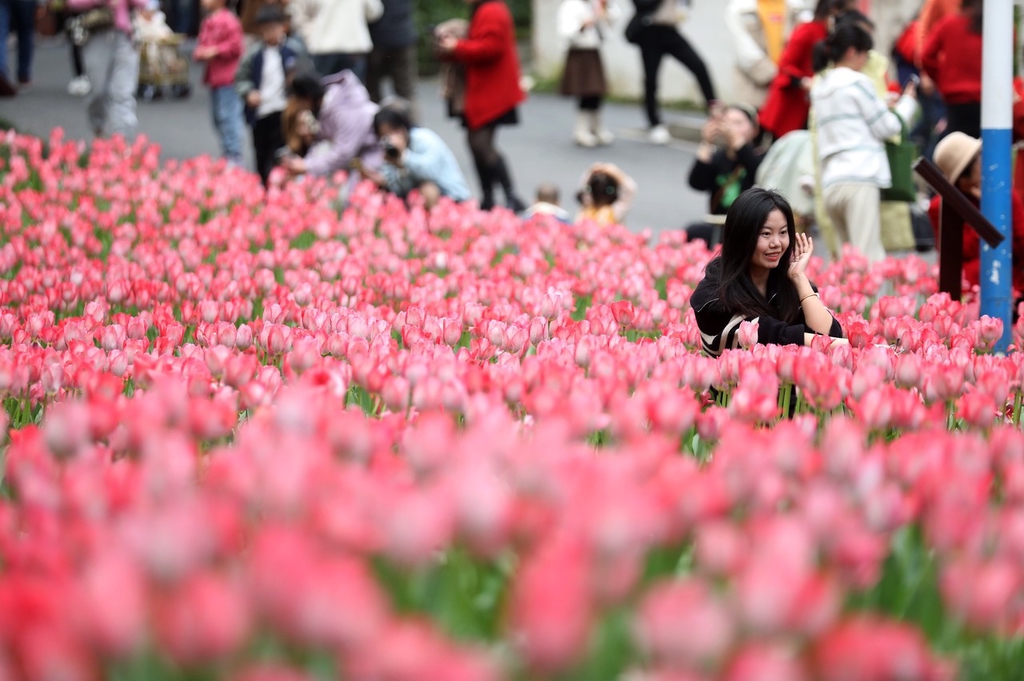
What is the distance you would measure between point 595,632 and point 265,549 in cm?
39

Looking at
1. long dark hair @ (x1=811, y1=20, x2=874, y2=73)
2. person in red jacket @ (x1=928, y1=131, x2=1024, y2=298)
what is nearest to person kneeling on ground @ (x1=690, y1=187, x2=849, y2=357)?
person in red jacket @ (x1=928, y1=131, x2=1024, y2=298)

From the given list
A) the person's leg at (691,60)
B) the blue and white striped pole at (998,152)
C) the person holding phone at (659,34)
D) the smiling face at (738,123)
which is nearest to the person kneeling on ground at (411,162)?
the smiling face at (738,123)

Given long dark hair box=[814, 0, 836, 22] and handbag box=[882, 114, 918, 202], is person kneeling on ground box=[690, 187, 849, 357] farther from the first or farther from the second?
long dark hair box=[814, 0, 836, 22]

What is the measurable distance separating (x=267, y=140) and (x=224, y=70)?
1181 mm

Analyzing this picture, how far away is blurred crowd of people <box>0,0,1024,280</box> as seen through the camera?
8.20 metres

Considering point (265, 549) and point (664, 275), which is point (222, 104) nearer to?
point (664, 275)

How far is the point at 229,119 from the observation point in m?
12.2

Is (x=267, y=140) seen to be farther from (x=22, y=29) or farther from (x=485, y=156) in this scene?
(x=22, y=29)

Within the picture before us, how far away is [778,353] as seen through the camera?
3.39 meters

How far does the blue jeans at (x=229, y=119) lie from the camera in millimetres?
12078

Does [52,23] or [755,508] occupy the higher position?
[52,23]

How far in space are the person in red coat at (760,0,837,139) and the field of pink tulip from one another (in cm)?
554

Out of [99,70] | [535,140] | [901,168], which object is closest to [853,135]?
Answer: [901,168]

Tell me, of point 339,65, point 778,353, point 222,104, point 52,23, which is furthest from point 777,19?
point 52,23
